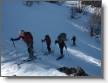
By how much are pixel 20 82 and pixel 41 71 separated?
0.15 meters

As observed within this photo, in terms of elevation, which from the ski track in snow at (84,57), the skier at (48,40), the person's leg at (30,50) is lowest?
the ski track in snow at (84,57)

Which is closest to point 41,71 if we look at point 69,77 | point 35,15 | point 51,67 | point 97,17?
point 51,67

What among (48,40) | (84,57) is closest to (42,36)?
(48,40)

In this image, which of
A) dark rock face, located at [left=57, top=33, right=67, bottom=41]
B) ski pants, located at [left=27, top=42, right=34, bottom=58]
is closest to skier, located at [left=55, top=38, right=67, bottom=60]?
dark rock face, located at [left=57, top=33, right=67, bottom=41]

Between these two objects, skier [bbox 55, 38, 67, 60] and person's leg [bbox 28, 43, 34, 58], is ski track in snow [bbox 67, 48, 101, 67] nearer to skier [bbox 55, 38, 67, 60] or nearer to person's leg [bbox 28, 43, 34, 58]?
skier [bbox 55, 38, 67, 60]

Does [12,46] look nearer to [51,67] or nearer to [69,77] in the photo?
[51,67]

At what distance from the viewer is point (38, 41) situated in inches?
63.9

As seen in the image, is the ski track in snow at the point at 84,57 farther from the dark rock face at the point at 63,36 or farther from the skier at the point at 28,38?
the skier at the point at 28,38

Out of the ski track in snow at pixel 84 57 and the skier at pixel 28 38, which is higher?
the skier at pixel 28 38

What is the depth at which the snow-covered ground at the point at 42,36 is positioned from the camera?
161 centimetres

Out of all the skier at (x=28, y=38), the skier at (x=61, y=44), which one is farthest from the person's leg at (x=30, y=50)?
the skier at (x=61, y=44)

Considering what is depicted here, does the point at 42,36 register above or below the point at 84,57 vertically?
above

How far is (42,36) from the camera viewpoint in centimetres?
162

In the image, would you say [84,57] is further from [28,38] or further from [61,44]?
[28,38]
